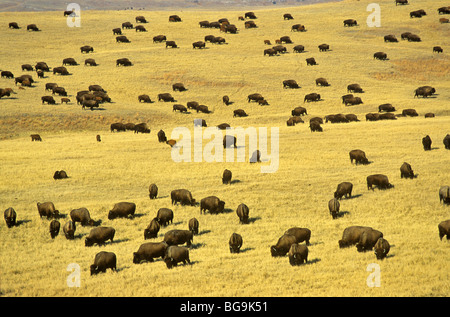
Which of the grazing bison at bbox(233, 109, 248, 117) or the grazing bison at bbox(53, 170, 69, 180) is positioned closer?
the grazing bison at bbox(53, 170, 69, 180)

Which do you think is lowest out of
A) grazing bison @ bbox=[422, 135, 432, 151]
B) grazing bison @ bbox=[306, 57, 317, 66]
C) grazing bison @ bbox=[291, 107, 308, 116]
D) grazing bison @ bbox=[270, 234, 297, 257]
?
grazing bison @ bbox=[270, 234, 297, 257]

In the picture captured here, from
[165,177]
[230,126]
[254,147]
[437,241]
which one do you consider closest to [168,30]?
[230,126]

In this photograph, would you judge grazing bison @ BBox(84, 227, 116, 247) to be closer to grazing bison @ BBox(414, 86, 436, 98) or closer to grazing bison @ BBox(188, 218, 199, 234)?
grazing bison @ BBox(188, 218, 199, 234)

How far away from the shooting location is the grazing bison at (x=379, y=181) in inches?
1098

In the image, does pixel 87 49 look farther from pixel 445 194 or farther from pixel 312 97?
pixel 445 194

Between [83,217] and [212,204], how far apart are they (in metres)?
6.20

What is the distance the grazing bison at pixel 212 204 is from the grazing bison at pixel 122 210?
3397mm

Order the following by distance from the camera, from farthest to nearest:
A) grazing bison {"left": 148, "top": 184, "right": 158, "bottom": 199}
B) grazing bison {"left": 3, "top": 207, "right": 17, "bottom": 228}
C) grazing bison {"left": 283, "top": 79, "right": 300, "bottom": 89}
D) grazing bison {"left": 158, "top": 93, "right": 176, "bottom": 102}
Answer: grazing bison {"left": 283, "top": 79, "right": 300, "bottom": 89}
grazing bison {"left": 158, "top": 93, "right": 176, "bottom": 102}
grazing bison {"left": 148, "top": 184, "right": 158, "bottom": 199}
grazing bison {"left": 3, "top": 207, "right": 17, "bottom": 228}

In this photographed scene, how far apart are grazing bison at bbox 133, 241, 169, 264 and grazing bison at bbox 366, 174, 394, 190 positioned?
13.0m

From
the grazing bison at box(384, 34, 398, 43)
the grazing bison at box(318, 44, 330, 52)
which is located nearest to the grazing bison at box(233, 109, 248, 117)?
the grazing bison at box(318, 44, 330, 52)

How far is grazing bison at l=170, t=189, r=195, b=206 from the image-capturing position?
1064 inches

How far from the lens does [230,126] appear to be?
160ft

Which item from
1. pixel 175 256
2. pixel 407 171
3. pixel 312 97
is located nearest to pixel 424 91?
pixel 312 97
